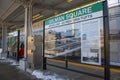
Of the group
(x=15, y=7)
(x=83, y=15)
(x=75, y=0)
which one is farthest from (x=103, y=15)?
(x=15, y=7)

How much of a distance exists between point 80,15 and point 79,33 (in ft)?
2.91

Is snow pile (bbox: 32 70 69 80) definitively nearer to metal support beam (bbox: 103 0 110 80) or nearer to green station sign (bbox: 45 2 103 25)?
green station sign (bbox: 45 2 103 25)

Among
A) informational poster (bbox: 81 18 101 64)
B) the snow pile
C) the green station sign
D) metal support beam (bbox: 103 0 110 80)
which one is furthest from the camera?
the snow pile

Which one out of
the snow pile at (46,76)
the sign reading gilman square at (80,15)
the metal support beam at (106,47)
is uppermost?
the sign reading gilman square at (80,15)

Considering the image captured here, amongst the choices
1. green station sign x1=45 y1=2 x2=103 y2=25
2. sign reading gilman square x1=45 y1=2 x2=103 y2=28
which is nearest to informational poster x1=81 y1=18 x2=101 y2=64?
sign reading gilman square x1=45 y1=2 x2=103 y2=28

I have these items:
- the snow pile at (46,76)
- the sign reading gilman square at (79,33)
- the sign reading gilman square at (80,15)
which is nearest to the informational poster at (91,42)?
the sign reading gilman square at (79,33)

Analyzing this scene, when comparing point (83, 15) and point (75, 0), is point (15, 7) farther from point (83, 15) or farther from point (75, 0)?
point (83, 15)

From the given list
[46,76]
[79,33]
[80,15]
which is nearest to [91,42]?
[80,15]

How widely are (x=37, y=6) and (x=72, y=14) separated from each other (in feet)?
21.8

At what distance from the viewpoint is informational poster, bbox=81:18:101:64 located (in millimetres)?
4998

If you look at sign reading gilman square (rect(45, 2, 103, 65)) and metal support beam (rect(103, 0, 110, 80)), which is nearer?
metal support beam (rect(103, 0, 110, 80))

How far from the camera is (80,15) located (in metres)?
5.61

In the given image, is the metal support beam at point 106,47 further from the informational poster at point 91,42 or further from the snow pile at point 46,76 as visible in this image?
the snow pile at point 46,76

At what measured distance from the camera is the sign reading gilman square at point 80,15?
4.89m
